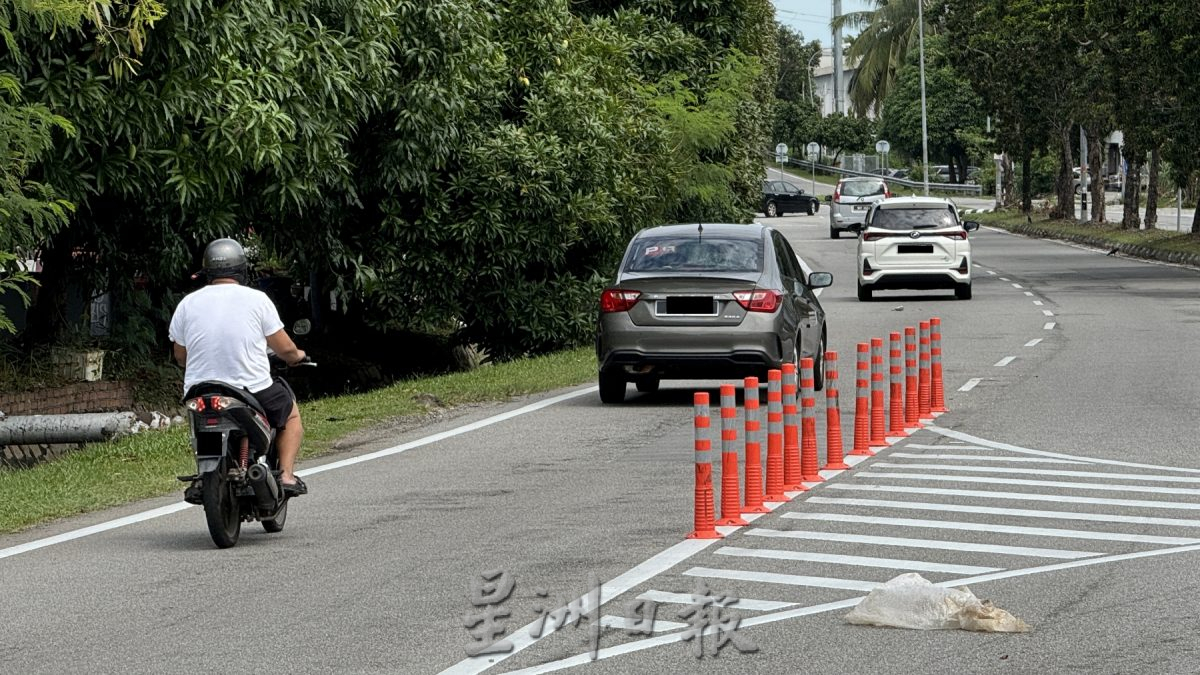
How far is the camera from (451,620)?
8.14 m

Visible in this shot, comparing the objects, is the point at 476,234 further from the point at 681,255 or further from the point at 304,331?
the point at 304,331

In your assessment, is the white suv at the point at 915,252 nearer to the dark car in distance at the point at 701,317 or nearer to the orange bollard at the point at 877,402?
the dark car in distance at the point at 701,317

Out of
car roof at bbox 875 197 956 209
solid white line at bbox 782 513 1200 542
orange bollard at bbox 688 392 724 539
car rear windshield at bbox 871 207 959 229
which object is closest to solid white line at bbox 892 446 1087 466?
solid white line at bbox 782 513 1200 542

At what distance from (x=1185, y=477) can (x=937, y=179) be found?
104 m

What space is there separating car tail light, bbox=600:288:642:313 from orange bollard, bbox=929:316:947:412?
8.37 ft

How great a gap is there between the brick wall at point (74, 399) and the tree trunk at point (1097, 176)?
4384cm

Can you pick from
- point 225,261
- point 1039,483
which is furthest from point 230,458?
point 1039,483

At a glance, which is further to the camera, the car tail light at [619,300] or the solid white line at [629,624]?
the car tail light at [619,300]

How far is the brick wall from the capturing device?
19.5 metres

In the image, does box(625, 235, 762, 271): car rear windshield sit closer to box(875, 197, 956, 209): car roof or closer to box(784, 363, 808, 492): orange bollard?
box(784, 363, 808, 492): orange bollard

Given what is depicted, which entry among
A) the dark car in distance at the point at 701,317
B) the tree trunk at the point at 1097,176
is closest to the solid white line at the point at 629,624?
the dark car in distance at the point at 701,317

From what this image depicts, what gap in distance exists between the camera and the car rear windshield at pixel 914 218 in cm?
3350

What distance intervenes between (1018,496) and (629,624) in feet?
14.7

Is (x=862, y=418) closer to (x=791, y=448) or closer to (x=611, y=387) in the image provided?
(x=791, y=448)
